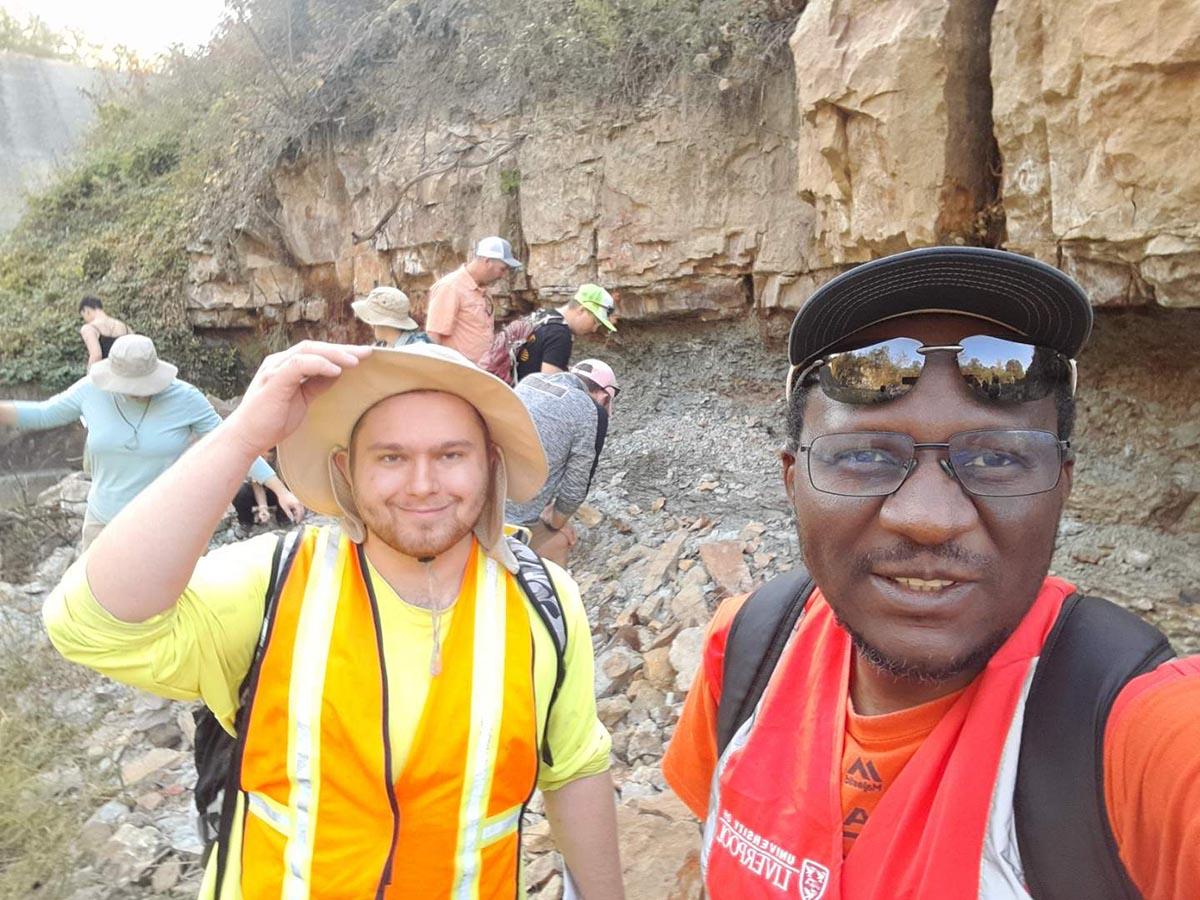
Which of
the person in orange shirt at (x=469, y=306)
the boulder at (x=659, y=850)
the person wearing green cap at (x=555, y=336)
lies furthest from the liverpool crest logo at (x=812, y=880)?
the person in orange shirt at (x=469, y=306)

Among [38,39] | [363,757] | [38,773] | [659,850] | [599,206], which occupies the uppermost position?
[38,39]

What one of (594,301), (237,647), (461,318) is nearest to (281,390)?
(237,647)

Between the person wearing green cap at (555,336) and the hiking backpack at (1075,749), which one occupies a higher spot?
the person wearing green cap at (555,336)

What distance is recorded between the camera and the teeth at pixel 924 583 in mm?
1047

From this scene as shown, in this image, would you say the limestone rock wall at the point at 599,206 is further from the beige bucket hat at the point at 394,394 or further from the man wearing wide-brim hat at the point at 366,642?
the man wearing wide-brim hat at the point at 366,642

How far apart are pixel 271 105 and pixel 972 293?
12.7m

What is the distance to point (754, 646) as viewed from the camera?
4.54ft

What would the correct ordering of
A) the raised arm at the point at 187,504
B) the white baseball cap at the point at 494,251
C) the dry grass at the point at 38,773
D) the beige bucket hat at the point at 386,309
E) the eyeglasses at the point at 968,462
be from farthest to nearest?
1. the white baseball cap at the point at 494,251
2. the beige bucket hat at the point at 386,309
3. the dry grass at the point at 38,773
4. the raised arm at the point at 187,504
5. the eyeglasses at the point at 968,462

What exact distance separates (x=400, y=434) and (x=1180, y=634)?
402 centimetres

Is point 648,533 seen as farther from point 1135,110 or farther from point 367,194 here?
point 367,194

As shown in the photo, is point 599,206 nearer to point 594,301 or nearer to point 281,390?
point 594,301

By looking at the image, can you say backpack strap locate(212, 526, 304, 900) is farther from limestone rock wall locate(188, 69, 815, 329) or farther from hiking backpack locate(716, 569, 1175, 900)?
limestone rock wall locate(188, 69, 815, 329)

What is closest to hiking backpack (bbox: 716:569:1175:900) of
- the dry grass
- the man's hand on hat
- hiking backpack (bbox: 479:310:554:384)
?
the man's hand on hat

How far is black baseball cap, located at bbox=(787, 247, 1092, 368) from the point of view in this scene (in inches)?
43.2
